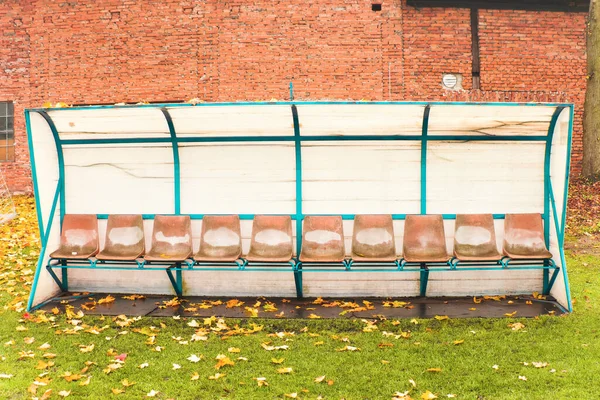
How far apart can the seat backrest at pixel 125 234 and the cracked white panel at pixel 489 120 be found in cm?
388

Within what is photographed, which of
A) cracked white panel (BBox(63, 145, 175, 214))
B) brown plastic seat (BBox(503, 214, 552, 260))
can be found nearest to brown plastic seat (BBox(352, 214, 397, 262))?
brown plastic seat (BBox(503, 214, 552, 260))

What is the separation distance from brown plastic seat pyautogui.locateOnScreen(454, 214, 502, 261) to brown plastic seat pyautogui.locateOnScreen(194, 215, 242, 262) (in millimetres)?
2716

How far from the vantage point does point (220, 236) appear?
261 inches

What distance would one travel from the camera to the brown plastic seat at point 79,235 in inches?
259

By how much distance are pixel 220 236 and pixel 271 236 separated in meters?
0.65

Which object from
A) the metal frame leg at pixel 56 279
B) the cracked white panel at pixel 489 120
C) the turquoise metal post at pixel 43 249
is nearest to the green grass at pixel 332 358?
the turquoise metal post at pixel 43 249

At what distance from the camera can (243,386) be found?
3.90m

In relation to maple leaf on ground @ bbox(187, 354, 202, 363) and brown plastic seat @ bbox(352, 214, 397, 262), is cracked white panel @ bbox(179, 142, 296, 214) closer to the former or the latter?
brown plastic seat @ bbox(352, 214, 397, 262)

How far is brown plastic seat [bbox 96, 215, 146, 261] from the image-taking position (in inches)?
263

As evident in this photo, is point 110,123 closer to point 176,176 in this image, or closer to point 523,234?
point 176,176

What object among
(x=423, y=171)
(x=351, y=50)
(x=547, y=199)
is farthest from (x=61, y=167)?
(x=351, y=50)

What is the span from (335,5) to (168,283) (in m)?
9.50

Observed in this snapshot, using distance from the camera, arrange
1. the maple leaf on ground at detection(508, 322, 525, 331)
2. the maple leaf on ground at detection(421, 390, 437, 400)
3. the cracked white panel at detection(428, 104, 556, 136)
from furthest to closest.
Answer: the cracked white panel at detection(428, 104, 556, 136) < the maple leaf on ground at detection(508, 322, 525, 331) < the maple leaf on ground at detection(421, 390, 437, 400)

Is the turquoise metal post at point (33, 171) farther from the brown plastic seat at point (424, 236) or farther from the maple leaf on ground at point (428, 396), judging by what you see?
the maple leaf on ground at point (428, 396)
